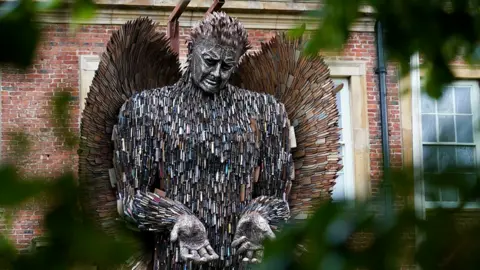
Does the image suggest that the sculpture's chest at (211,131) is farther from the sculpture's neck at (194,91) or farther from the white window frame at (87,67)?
the white window frame at (87,67)

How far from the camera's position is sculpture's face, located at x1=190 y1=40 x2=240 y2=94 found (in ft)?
18.7

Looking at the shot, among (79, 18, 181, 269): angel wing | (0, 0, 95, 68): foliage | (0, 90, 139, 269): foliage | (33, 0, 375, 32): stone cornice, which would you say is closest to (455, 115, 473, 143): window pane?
(0, 90, 139, 269): foliage

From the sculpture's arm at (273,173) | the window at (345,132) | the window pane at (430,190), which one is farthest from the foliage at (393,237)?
the window at (345,132)

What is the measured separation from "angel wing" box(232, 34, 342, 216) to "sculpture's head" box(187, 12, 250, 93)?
1.27 feet

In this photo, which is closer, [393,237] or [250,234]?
[393,237]

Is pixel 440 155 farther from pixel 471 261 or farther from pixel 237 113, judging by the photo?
pixel 237 113

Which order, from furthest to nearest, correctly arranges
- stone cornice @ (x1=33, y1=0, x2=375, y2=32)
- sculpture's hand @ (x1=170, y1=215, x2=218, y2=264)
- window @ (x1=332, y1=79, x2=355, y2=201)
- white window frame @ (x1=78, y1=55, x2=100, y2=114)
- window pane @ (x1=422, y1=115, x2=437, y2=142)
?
window @ (x1=332, y1=79, x2=355, y2=201) → stone cornice @ (x1=33, y1=0, x2=375, y2=32) → white window frame @ (x1=78, y1=55, x2=100, y2=114) → sculpture's hand @ (x1=170, y1=215, x2=218, y2=264) → window pane @ (x1=422, y1=115, x2=437, y2=142)

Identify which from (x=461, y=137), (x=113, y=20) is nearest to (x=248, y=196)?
(x=461, y=137)

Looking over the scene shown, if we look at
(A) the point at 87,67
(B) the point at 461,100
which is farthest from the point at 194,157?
(A) the point at 87,67

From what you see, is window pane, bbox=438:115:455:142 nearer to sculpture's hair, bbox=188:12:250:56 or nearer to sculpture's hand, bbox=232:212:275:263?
sculpture's hand, bbox=232:212:275:263

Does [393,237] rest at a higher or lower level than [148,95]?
lower

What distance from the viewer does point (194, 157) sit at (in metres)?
5.59

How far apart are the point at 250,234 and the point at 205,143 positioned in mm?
505

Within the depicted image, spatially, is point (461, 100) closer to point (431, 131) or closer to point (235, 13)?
point (431, 131)
